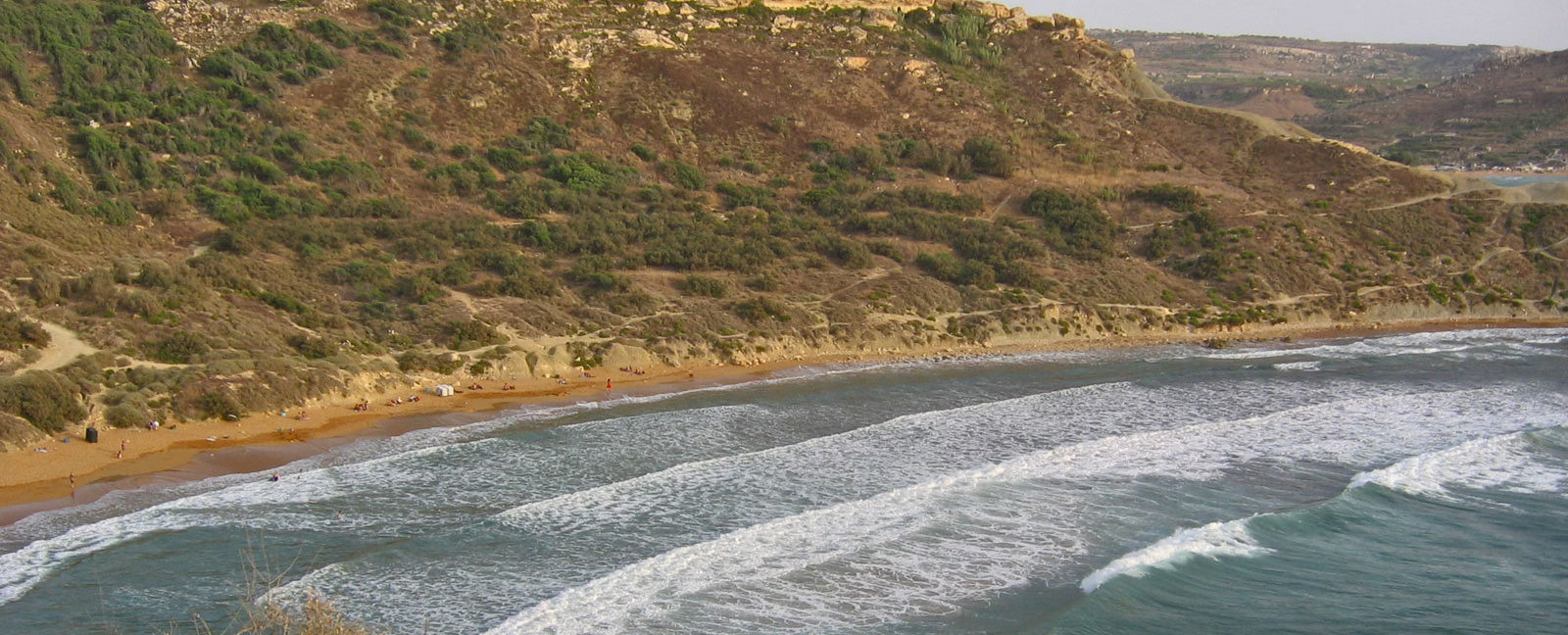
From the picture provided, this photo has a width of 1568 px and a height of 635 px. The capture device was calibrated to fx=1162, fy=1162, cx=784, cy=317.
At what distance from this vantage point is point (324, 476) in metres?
24.8

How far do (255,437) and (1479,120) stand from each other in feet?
385

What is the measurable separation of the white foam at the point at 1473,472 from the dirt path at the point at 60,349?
1186 inches

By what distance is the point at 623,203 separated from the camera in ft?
163

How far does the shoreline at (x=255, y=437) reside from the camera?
76.8 feet

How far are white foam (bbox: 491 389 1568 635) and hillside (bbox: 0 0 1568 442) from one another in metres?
14.1

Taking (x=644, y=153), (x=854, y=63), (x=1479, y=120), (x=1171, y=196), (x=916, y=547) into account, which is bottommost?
(x=916, y=547)

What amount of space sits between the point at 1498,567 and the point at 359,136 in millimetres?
43297

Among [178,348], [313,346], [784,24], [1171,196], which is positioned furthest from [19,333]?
[1171,196]

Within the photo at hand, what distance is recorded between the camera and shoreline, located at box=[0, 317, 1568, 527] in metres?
23.4

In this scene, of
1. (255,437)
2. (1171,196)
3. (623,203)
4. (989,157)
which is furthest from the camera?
(989,157)

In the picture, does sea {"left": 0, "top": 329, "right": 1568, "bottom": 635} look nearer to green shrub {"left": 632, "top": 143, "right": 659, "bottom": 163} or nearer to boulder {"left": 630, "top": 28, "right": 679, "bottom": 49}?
green shrub {"left": 632, "top": 143, "right": 659, "bottom": 163}

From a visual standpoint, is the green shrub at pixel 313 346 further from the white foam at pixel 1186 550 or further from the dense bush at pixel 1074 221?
the dense bush at pixel 1074 221

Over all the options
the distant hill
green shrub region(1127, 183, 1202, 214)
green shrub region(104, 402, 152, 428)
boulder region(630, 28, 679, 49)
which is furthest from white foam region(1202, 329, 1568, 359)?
green shrub region(104, 402, 152, 428)

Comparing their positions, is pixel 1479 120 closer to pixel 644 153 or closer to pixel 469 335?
pixel 644 153
